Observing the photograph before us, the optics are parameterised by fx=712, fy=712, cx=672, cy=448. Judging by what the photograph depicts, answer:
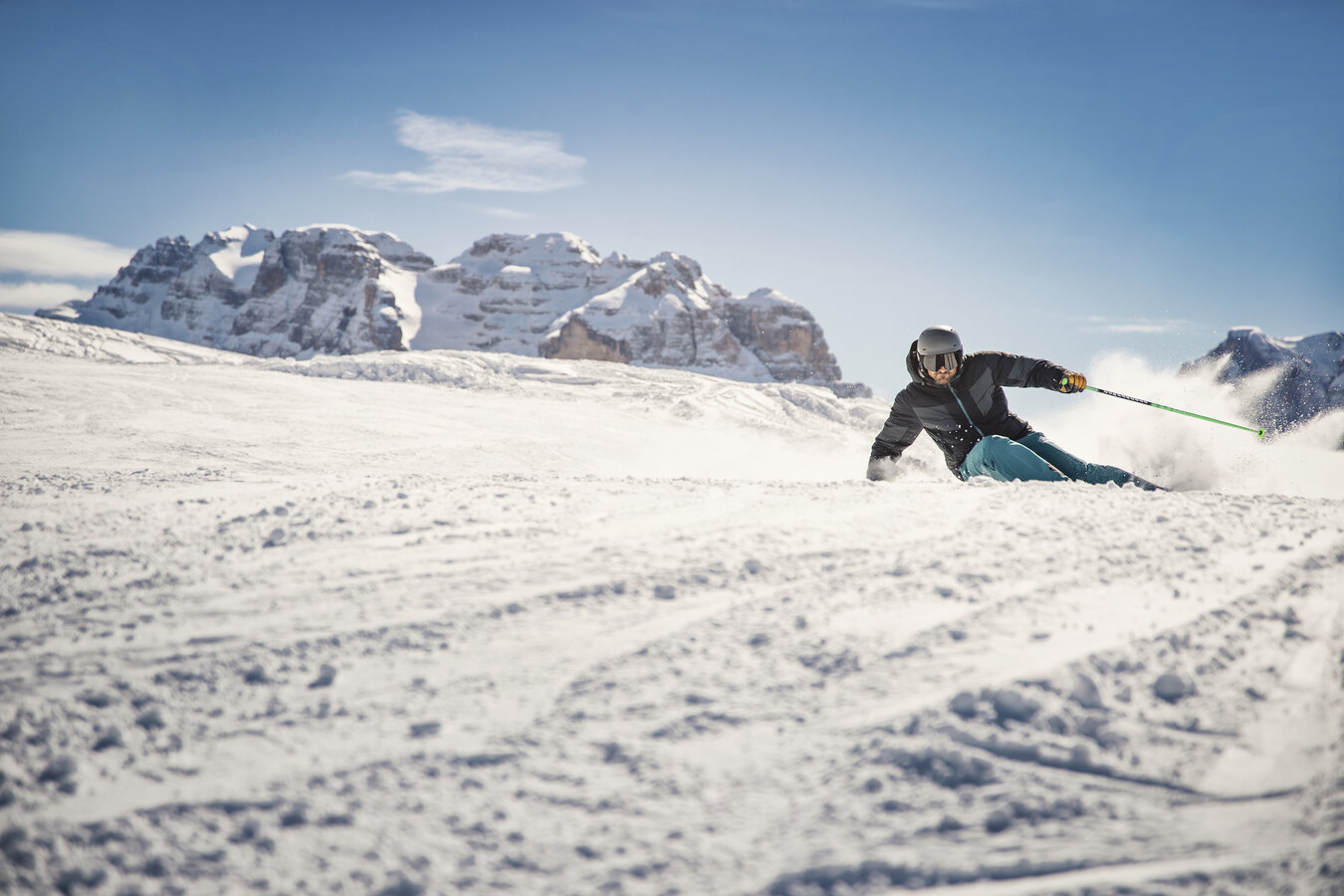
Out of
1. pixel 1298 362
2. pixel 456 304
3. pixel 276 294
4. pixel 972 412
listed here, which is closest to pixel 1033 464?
pixel 972 412

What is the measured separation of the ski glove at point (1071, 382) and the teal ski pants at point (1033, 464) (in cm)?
39

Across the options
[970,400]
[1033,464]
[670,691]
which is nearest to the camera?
[670,691]

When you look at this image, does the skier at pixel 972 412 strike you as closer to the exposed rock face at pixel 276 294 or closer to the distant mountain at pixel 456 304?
the distant mountain at pixel 456 304

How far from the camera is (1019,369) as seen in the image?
5.44 metres

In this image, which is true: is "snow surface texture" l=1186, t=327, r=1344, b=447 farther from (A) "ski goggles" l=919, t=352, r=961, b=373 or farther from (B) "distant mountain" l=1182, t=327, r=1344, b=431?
(A) "ski goggles" l=919, t=352, r=961, b=373

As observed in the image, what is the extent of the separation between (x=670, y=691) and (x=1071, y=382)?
455 cm

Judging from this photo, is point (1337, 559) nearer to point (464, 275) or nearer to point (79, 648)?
point (79, 648)

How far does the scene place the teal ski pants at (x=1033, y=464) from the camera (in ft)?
16.0

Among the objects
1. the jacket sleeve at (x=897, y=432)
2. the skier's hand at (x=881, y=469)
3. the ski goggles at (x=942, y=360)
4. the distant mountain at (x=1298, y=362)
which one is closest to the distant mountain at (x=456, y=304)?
the distant mountain at (x=1298, y=362)

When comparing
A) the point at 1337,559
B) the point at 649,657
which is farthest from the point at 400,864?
the point at 1337,559

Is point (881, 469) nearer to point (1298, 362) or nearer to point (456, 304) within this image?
point (1298, 362)

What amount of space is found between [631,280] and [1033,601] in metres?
128

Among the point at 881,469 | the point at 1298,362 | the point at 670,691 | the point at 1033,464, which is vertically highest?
the point at 1298,362

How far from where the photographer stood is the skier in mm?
5109
